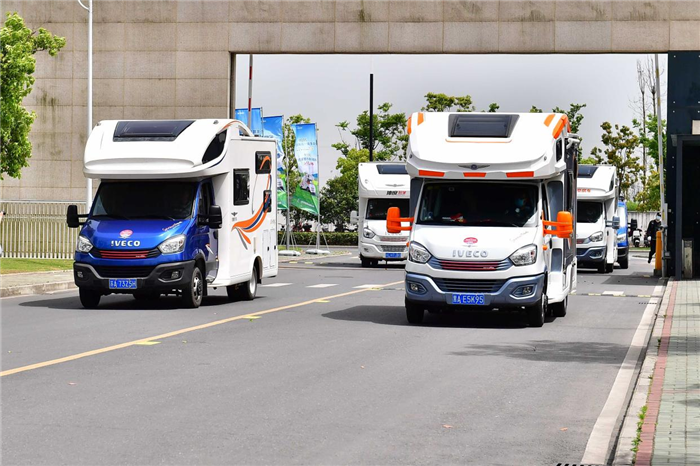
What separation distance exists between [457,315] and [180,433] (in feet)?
36.9

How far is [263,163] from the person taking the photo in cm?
2266

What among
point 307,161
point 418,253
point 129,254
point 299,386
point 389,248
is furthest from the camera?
point 307,161

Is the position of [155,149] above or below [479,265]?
above

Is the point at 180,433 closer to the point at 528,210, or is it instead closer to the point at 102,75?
the point at 528,210

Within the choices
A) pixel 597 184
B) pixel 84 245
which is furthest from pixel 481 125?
pixel 597 184

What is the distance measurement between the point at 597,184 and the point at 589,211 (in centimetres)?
92

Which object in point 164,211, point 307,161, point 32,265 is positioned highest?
point 307,161

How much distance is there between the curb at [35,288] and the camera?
890 inches

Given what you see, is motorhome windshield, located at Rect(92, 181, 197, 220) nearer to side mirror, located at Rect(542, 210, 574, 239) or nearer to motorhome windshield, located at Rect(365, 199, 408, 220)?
side mirror, located at Rect(542, 210, 574, 239)

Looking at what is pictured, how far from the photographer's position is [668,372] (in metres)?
11.6

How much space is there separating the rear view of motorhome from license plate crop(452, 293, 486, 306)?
15.9 ft

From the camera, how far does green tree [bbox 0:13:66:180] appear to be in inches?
1244

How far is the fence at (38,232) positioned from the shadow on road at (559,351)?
23.9 m

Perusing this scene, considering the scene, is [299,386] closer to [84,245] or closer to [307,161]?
[84,245]
